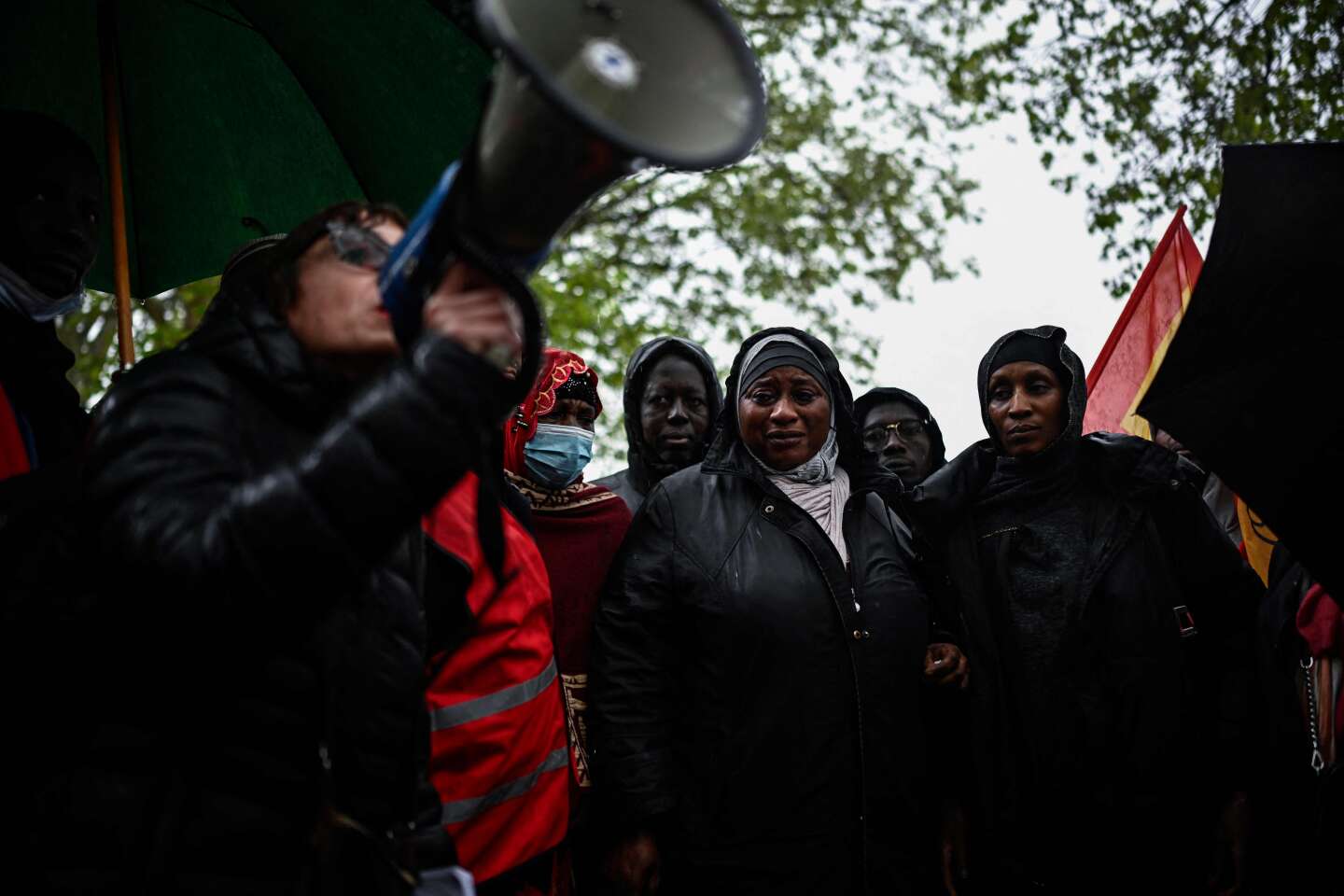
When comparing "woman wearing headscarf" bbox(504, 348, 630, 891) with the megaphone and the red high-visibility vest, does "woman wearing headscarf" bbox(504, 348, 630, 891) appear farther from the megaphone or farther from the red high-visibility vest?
the megaphone

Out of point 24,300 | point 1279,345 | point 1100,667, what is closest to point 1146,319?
point 1100,667

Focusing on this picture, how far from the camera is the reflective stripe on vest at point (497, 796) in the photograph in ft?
9.46

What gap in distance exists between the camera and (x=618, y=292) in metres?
15.0

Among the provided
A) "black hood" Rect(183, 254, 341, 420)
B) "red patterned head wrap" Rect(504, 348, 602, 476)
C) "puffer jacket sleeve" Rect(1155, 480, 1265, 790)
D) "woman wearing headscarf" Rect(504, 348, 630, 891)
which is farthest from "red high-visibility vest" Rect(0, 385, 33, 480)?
"puffer jacket sleeve" Rect(1155, 480, 1265, 790)

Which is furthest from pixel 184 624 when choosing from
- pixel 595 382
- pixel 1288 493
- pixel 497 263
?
pixel 595 382

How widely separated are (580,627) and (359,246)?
2.35m

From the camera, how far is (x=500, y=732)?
9.67ft

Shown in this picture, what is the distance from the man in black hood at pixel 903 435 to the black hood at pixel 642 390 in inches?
46.1

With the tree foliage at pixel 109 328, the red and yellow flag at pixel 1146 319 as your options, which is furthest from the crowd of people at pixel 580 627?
the tree foliage at pixel 109 328

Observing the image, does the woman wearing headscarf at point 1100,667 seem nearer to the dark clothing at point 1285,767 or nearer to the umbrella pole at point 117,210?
the dark clothing at point 1285,767

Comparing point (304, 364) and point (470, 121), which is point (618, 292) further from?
point (304, 364)

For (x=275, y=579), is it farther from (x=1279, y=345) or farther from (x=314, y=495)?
(x=1279, y=345)

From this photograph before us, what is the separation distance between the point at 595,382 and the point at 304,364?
8.89 ft

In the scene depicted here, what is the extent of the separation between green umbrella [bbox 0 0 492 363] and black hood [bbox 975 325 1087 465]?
7.49ft
